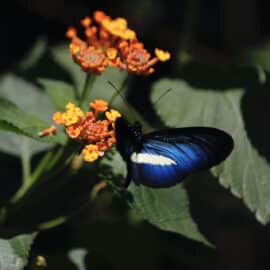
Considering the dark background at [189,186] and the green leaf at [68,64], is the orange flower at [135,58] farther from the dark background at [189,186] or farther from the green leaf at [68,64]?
the green leaf at [68,64]

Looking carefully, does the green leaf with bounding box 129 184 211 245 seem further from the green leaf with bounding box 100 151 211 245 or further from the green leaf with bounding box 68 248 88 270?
the green leaf with bounding box 68 248 88 270

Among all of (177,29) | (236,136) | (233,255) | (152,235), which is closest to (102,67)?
(236,136)

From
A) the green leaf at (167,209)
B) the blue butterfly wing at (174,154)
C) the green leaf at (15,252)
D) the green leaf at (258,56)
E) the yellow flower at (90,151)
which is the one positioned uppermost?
the yellow flower at (90,151)

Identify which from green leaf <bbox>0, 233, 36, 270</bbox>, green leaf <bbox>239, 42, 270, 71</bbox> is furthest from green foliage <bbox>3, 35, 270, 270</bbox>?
green leaf <bbox>239, 42, 270, 71</bbox>

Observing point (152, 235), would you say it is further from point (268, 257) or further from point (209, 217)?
point (268, 257)

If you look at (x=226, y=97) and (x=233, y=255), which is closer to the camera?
(x=226, y=97)

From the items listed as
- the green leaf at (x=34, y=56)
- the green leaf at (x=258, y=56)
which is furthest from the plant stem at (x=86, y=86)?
the green leaf at (x=258, y=56)
